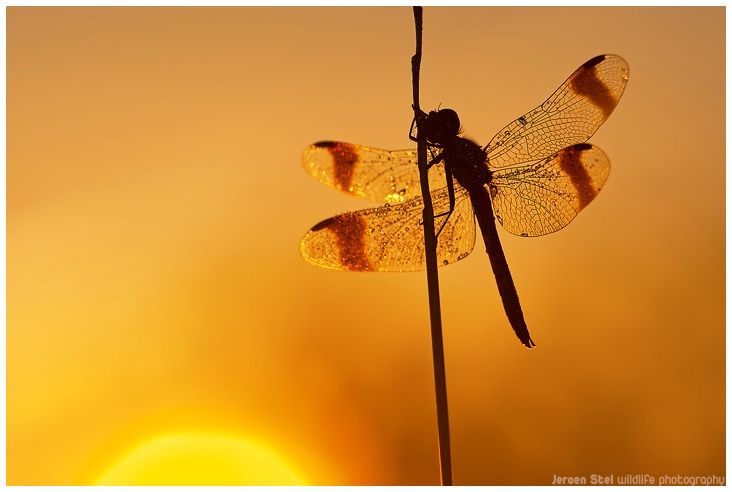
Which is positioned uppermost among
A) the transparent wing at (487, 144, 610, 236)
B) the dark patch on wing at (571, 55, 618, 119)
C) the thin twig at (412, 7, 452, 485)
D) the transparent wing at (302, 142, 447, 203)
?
the dark patch on wing at (571, 55, 618, 119)

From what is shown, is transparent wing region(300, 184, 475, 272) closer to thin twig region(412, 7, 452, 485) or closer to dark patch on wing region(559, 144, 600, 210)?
dark patch on wing region(559, 144, 600, 210)

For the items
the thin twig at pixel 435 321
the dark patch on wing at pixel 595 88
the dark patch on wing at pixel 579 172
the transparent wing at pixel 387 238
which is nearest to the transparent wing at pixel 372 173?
the transparent wing at pixel 387 238

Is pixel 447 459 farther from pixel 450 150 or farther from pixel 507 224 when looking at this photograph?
pixel 507 224

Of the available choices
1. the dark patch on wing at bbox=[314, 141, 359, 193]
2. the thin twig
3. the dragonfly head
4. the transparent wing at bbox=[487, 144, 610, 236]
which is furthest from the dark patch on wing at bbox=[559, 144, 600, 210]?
the thin twig

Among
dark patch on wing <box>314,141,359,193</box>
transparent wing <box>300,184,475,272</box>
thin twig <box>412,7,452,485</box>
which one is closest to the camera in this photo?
thin twig <box>412,7,452,485</box>

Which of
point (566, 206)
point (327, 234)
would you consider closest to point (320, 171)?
point (327, 234)

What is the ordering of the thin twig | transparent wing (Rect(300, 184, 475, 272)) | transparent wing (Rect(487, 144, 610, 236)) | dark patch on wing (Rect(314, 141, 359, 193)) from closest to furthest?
the thin twig → transparent wing (Rect(300, 184, 475, 272)) → transparent wing (Rect(487, 144, 610, 236)) → dark patch on wing (Rect(314, 141, 359, 193))

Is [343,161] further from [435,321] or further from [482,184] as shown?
[435,321]

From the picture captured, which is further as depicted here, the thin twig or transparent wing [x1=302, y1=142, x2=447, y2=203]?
transparent wing [x1=302, y1=142, x2=447, y2=203]

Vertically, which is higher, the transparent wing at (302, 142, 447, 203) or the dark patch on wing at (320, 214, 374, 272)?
the transparent wing at (302, 142, 447, 203)
